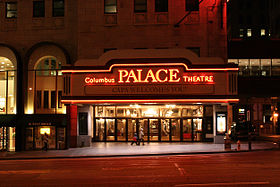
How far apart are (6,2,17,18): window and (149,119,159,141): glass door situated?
16798mm

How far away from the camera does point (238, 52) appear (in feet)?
122

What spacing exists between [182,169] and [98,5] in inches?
768

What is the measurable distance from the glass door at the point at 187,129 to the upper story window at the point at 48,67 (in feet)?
43.9

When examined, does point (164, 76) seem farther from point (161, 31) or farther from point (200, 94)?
point (161, 31)

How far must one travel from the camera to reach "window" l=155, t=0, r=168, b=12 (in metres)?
30.5

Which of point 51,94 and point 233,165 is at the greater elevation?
point 51,94

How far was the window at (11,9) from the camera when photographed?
31.2 metres

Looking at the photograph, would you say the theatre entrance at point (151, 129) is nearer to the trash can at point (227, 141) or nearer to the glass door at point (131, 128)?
the glass door at point (131, 128)

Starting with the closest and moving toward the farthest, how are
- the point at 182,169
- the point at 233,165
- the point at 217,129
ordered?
the point at 182,169 < the point at 233,165 < the point at 217,129

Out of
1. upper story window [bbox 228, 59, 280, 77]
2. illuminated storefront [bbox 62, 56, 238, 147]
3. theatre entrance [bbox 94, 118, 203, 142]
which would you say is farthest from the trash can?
upper story window [bbox 228, 59, 280, 77]

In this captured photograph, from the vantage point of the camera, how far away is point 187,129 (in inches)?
Answer: 1334

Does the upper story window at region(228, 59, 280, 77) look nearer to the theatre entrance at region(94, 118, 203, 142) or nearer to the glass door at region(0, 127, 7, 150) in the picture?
the theatre entrance at region(94, 118, 203, 142)

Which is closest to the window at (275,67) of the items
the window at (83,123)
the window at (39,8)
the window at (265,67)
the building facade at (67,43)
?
the window at (265,67)

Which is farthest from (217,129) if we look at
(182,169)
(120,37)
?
(182,169)
